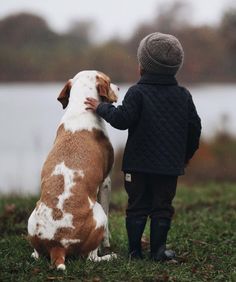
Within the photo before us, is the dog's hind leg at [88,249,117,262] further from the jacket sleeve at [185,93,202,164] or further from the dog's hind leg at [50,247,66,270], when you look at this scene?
the jacket sleeve at [185,93,202,164]

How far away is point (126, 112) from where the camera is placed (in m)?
5.88

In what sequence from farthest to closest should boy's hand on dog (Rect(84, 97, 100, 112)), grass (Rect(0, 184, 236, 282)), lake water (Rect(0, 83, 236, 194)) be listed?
→ lake water (Rect(0, 83, 236, 194)), boy's hand on dog (Rect(84, 97, 100, 112)), grass (Rect(0, 184, 236, 282))

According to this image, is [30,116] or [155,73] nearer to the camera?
[155,73]

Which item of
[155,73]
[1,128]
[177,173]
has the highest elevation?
[155,73]

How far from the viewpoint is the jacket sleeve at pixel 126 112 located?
19.3 ft

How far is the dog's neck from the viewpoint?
608 cm

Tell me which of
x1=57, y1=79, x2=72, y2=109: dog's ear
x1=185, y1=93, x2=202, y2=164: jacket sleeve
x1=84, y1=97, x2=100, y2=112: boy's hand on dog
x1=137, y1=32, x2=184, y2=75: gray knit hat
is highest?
x1=137, y1=32, x2=184, y2=75: gray knit hat

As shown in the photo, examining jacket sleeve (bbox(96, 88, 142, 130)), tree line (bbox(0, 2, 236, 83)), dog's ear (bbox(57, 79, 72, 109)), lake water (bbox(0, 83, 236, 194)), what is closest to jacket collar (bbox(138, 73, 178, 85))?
jacket sleeve (bbox(96, 88, 142, 130))

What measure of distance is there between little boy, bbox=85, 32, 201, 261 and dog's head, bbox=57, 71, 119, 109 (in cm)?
16

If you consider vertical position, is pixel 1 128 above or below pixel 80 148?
below

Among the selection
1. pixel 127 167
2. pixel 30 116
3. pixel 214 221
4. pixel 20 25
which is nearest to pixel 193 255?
pixel 127 167

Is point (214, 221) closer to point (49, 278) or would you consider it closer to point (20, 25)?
point (49, 278)

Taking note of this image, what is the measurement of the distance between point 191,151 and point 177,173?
39cm

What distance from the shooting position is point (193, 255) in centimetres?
657
